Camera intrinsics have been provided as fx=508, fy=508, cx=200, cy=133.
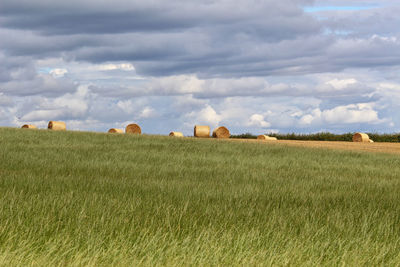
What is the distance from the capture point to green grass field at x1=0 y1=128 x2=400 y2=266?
5.26 meters

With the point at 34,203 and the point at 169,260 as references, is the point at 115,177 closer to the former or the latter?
the point at 34,203

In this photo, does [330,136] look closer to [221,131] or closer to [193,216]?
[221,131]

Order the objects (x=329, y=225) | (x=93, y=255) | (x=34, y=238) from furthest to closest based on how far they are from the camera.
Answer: (x=329, y=225)
(x=34, y=238)
(x=93, y=255)

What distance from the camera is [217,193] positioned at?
952cm

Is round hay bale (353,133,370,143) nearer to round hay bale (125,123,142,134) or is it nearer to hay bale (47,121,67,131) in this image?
round hay bale (125,123,142,134)

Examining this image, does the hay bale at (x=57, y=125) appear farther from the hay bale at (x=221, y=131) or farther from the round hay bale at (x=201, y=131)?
the hay bale at (x=221, y=131)

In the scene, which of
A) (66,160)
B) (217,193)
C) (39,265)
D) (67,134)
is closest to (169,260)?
(39,265)

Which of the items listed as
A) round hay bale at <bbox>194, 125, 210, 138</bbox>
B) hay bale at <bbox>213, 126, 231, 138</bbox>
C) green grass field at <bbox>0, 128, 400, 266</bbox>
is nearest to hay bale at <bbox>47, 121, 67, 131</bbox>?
round hay bale at <bbox>194, 125, 210, 138</bbox>

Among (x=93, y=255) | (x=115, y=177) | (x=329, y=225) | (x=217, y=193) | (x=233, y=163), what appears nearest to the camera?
(x=93, y=255)

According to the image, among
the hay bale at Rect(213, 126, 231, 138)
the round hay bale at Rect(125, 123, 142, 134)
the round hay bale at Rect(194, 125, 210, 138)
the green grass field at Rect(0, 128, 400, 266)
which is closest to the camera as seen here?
the green grass field at Rect(0, 128, 400, 266)

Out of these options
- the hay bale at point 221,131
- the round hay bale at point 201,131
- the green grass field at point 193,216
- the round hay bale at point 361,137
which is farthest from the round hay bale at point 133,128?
the green grass field at point 193,216

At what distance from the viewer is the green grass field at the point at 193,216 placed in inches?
207

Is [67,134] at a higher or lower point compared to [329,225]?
higher

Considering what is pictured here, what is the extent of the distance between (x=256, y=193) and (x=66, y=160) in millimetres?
7513
